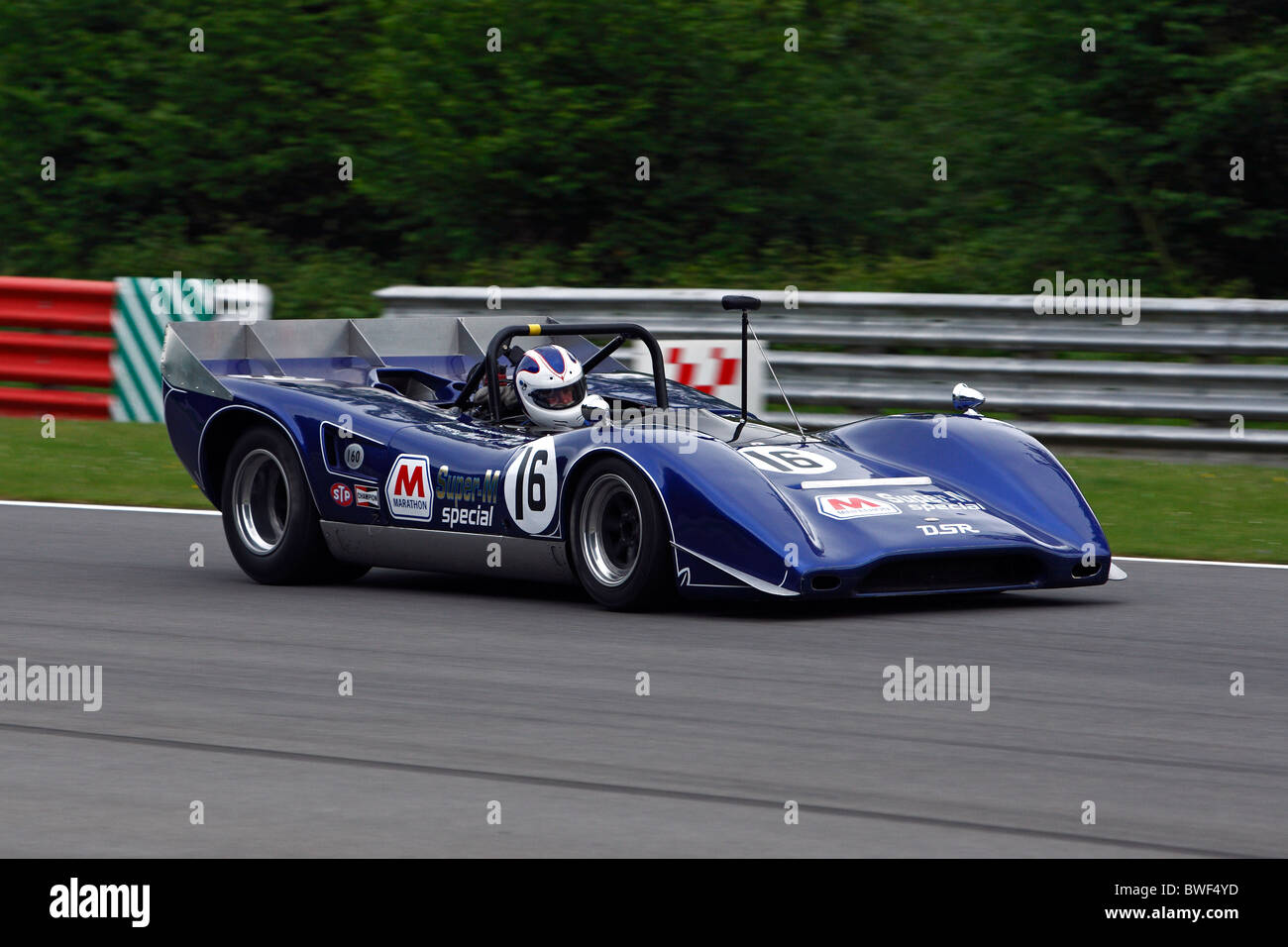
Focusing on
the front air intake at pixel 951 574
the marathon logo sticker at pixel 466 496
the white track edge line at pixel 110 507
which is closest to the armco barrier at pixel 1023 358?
the white track edge line at pixel 110 507

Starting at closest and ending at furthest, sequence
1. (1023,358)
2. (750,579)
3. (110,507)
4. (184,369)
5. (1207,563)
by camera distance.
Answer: (750,579), (1207,563), (184,369), (110,507), (1023,358)

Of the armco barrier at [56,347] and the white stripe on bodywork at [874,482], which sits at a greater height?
the armco barrier at [56,347]

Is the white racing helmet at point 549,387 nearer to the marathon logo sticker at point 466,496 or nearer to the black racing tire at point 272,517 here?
the marathon logo sticker at point 466,496

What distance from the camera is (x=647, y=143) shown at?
58.9ft

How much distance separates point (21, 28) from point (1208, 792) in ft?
58.4

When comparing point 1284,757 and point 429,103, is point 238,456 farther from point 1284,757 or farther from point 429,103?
point 429,103

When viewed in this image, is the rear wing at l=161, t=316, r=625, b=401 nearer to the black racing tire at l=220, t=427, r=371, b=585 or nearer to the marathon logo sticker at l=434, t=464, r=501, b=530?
the black racing tire at l=220, t=427, r=371, b=585

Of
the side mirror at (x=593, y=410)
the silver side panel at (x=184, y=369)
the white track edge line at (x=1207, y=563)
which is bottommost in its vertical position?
the white track edge line at (x=1207, y=563)

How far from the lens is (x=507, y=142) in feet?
58.7

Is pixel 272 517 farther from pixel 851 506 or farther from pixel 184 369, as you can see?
pixel 851 506

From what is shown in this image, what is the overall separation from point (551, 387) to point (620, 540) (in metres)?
0.88

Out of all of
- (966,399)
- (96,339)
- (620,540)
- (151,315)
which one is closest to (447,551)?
(620,540)

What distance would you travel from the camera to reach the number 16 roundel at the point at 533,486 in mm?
8125
